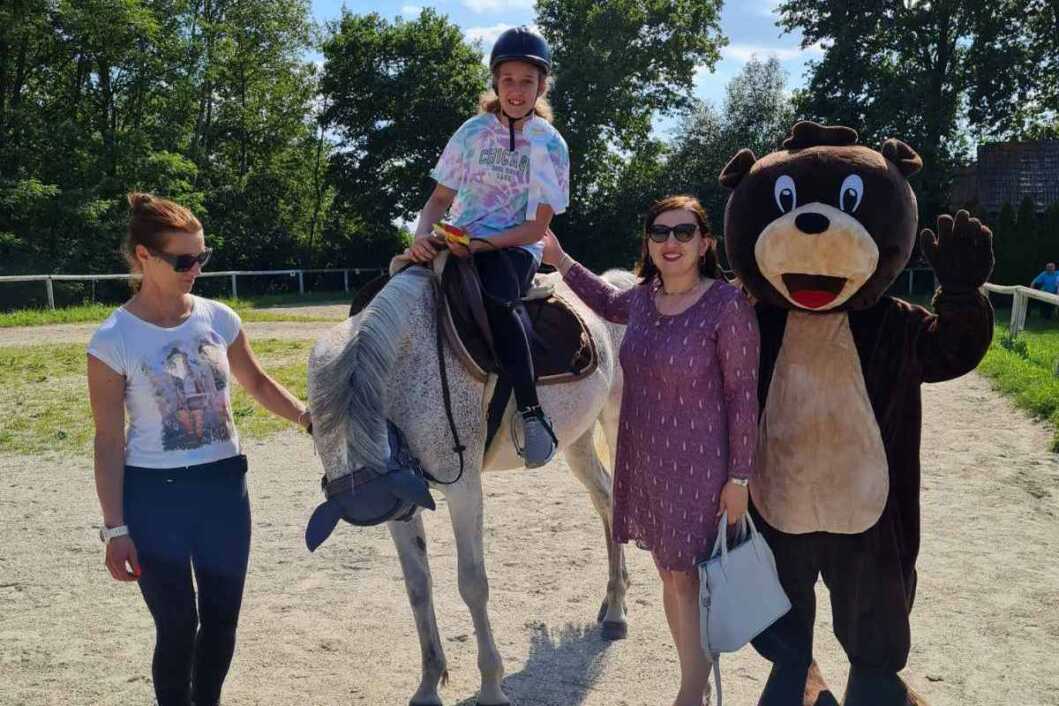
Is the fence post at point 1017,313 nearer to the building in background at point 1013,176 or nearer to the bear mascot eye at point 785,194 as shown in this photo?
the bear mascot eye at point 785,194

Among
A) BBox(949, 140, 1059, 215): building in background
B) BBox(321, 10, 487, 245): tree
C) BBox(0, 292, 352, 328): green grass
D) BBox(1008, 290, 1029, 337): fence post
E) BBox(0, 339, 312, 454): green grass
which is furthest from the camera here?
BBox(321, 10, 487, 245): tree

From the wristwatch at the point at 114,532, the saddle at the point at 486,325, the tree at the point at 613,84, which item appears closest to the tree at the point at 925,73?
the tree at the point at 613,84

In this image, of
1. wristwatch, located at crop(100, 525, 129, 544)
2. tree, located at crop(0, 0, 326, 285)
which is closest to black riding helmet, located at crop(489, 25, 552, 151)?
wristwatch, located at crop(100, 525, 129, 544)

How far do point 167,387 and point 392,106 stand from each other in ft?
101

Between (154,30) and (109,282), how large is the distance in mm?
8118

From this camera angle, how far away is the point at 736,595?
2.54 meters

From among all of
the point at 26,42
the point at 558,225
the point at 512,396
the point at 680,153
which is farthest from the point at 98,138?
the point at 512,396

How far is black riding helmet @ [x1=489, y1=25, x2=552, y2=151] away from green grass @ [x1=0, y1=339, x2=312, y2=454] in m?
5.46

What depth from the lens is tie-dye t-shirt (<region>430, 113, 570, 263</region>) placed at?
3471mm

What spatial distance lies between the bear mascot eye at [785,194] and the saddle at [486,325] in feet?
3.95

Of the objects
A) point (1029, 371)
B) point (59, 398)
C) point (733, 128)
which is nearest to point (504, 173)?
point (59, 398)

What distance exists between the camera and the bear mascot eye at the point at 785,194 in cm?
270

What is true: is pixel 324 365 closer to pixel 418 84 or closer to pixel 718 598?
pixel 718 598

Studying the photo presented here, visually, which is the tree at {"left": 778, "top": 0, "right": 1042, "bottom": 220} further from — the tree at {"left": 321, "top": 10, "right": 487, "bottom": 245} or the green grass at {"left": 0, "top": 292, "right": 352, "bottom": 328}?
the green grass at {"left": 0, "top": 292, "right": 352, "bottom": 328}
